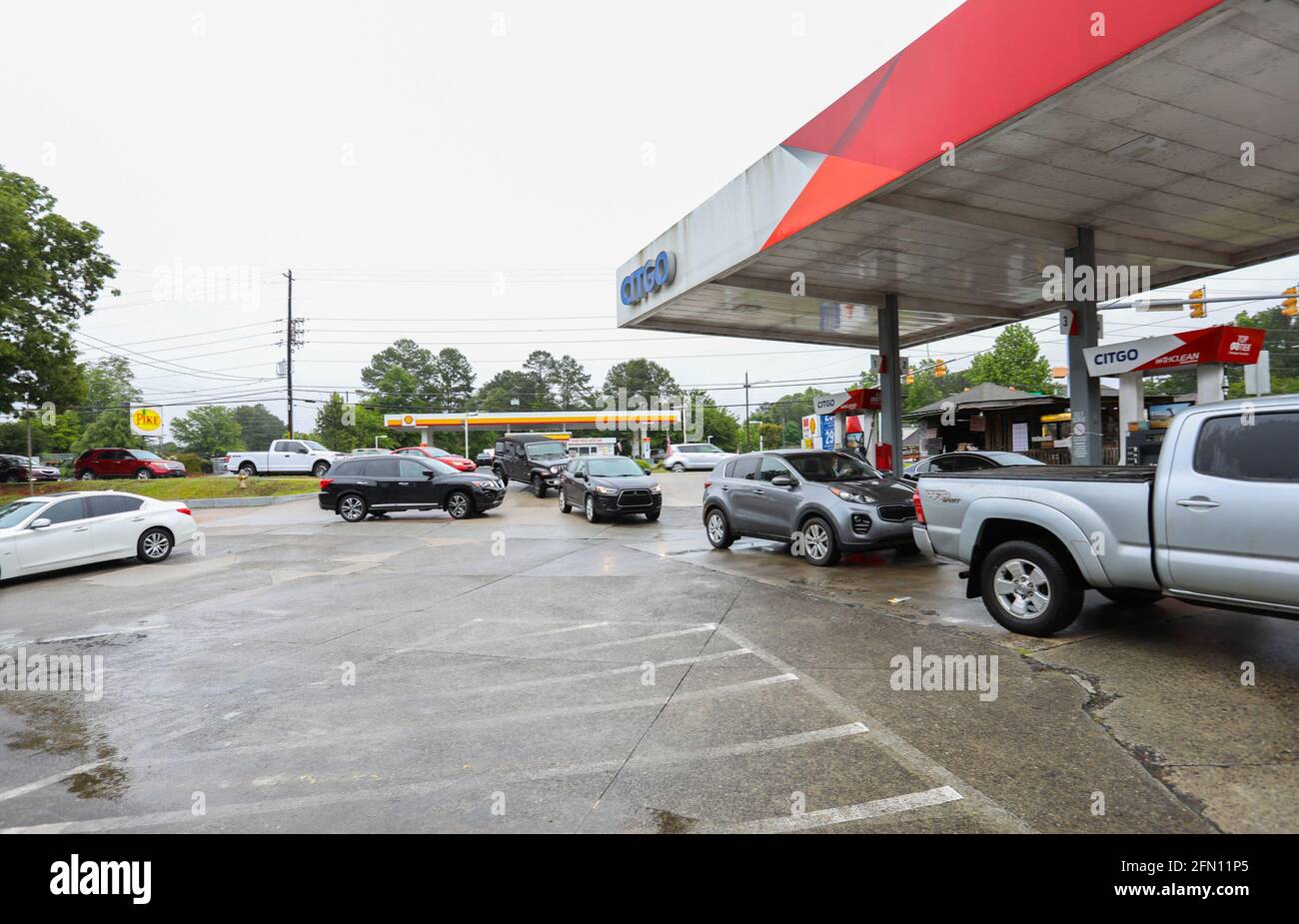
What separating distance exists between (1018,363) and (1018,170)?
147 feet

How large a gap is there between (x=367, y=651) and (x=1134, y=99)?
9.94m

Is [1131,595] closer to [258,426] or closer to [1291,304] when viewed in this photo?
[1291,304]

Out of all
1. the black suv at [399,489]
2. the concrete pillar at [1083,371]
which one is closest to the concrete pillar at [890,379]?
the concrete pillar at [1083,371]

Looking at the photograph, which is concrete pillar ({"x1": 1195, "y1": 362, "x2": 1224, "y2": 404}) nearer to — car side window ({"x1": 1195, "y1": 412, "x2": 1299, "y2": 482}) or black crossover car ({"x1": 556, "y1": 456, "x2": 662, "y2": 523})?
car side window ({"x1": 1195, "y1": 412, "x2": 1299, "y2": 482})

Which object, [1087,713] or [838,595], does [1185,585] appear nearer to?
[1087,713]

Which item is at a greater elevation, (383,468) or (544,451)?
(544,451)

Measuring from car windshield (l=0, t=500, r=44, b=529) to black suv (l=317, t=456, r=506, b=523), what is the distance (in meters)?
6.71

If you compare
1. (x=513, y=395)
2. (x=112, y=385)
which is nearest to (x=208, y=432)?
(x=112, y=385)

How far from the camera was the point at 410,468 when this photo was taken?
57.8 feet

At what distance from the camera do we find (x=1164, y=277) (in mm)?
15570

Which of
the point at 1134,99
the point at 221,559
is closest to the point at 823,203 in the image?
the point at 1134,99

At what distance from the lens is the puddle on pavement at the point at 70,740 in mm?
3490

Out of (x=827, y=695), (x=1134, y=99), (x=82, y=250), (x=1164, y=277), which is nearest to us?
(x=827, y=695)

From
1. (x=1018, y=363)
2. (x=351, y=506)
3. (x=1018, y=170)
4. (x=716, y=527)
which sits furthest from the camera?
(x=1018, y=363)
